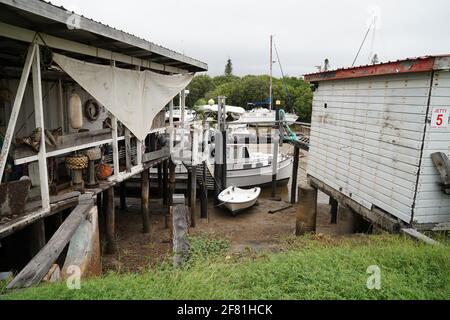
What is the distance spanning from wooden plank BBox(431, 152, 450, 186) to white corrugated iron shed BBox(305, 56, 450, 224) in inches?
4.6

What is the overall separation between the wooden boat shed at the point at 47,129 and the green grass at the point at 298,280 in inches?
29.8

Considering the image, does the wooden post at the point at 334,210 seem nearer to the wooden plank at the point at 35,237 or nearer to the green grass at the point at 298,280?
the green grass at the point at 298,280

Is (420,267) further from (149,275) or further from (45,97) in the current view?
(45,97)

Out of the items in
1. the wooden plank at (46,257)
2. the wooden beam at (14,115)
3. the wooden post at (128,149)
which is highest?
the wooden beam at (14,115)

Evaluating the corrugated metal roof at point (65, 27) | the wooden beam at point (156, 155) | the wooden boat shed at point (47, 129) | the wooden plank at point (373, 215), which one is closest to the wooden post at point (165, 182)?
A: the wooden beam at point (156, 155)

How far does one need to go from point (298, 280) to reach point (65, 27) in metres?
5.05

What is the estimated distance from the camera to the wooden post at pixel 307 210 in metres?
7.56

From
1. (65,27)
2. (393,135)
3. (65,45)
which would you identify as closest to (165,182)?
(65,45)

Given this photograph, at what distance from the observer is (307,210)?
7.60 metres

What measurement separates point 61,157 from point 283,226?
7.11 metres

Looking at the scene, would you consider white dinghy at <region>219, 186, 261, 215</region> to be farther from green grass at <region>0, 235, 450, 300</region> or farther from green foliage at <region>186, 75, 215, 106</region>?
green foliage at <region>186, 75, 215, 106</region>

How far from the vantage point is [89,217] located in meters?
4.35

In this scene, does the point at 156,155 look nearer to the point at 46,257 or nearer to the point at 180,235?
the point at 180,235
